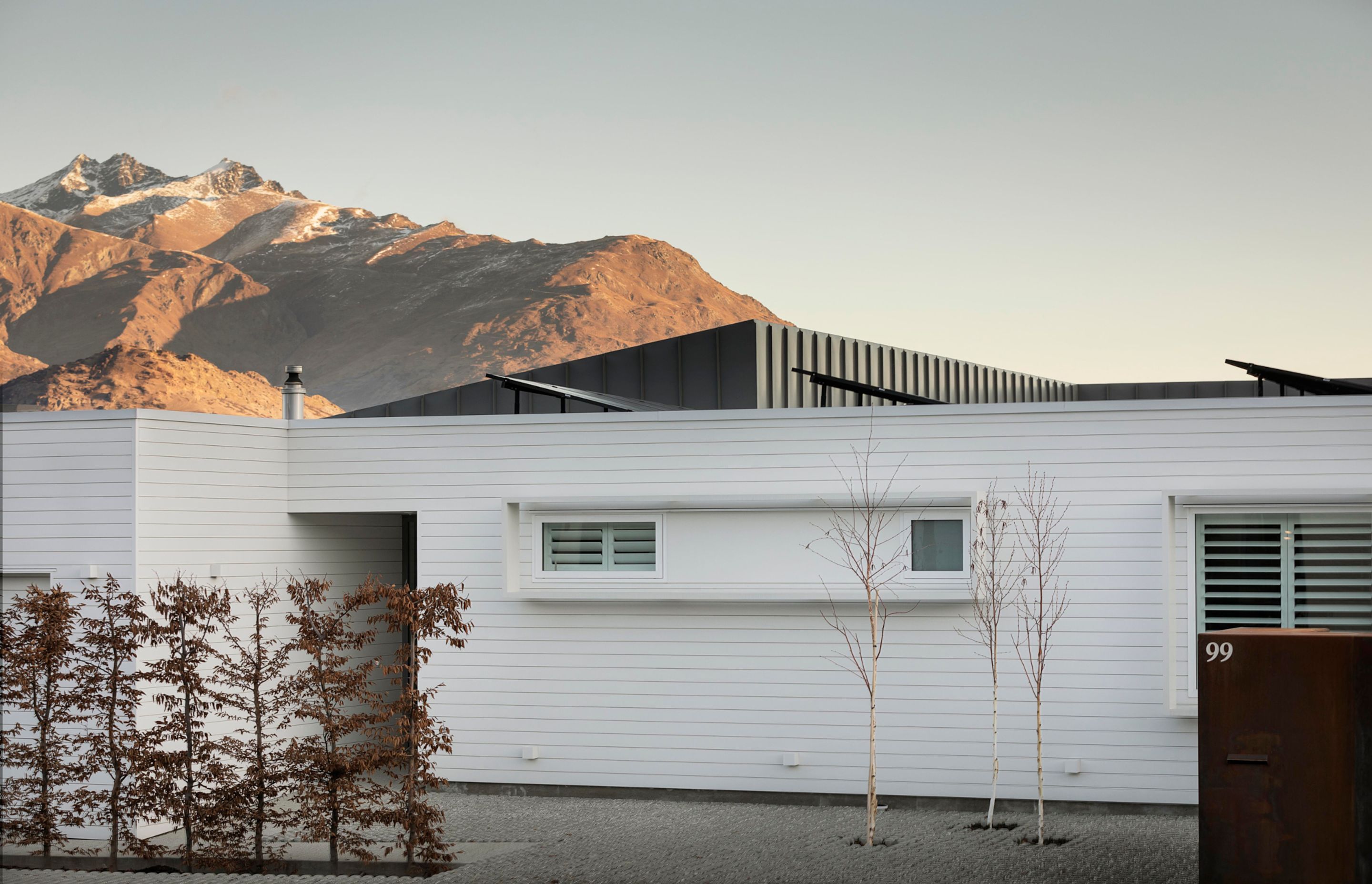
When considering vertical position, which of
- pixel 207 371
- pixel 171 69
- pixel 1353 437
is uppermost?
pixel 171 69

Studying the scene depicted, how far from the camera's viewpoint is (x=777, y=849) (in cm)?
755

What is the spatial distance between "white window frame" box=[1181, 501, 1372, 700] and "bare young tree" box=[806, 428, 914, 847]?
6.12ft

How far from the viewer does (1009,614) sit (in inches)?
347

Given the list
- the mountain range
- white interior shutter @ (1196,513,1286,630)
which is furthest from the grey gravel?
the mountain range

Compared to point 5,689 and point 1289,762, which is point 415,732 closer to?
point 5,689

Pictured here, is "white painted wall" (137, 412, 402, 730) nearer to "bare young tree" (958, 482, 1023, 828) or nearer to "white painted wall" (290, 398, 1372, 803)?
"white painted wall" (290, 398, 1372, 803)

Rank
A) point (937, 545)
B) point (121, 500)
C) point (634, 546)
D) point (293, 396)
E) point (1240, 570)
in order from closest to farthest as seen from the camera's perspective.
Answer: point (1240, 570)
point (121, 500)
point (937, 545)
point (634, 546)
point (293, 396)

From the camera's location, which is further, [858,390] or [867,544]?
[858,390]

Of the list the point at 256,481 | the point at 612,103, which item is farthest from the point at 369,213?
the point at 256,481

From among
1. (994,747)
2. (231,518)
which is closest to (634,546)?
(994,747)

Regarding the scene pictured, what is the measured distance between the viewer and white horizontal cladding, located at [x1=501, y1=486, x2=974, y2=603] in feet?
29.1

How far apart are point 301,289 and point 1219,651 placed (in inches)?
2696

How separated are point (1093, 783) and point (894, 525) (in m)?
2.23

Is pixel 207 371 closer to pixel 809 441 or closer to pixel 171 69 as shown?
pixel 171 69
